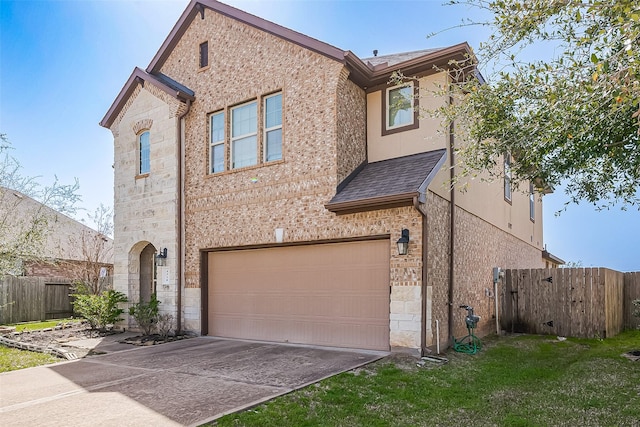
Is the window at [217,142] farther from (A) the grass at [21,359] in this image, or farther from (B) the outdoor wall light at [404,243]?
(A) the grass at [21,359]

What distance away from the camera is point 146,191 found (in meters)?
13.7

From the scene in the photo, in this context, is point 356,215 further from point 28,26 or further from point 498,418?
point 28,26

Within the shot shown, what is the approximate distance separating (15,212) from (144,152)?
4.39 m

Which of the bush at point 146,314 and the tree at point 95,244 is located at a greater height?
the tree at point 95,244

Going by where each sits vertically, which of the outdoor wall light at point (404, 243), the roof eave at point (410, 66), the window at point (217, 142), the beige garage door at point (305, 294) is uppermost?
the roof eave at point (410, 66)

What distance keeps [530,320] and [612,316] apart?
2.10 m

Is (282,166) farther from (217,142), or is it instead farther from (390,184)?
(390,184)

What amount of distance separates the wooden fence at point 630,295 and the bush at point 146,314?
1414 centimetres

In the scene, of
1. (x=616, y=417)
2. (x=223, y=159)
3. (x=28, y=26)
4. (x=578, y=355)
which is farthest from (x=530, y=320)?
(x=28, y=26)

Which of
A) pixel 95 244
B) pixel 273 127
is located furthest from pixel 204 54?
pixel 95 244

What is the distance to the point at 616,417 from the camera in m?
5.45

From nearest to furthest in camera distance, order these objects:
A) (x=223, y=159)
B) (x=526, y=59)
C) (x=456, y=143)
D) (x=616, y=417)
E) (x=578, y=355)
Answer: (x=616, y=417) → (x=526, y=59) → (x=578, y=355) → (x=456, y=143) → (x=223, y=159)

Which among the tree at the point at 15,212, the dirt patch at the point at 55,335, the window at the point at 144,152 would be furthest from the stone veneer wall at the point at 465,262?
the tree at the point at 15,212

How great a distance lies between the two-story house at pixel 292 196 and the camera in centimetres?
951
